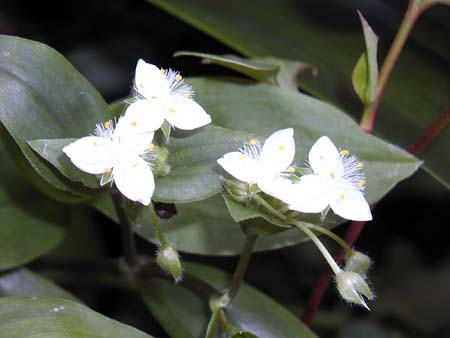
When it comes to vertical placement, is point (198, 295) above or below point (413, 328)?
above

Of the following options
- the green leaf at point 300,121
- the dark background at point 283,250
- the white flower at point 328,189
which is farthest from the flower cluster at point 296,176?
the dark background at point 283,250

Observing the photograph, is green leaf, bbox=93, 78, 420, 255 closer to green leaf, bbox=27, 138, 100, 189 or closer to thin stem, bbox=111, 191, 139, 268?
thin stem, bbox=111, 191, 139, 268

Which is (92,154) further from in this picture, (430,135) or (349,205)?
(430,135)

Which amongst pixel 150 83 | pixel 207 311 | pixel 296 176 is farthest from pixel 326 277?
pixel 150 83

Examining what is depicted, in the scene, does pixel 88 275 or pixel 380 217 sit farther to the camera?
pixel 380 217

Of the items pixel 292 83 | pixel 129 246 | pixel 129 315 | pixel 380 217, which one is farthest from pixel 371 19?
pixel 129 315

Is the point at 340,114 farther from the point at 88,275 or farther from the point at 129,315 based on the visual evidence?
the point at 129,315

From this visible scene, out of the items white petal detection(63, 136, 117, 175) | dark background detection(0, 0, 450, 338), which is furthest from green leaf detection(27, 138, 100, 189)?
dark background detection(0, 0, 450, 338)

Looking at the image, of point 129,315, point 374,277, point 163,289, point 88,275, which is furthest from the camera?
point 374,277

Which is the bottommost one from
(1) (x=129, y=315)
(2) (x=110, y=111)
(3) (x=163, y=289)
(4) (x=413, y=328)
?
(1) (x=129, y=315)
